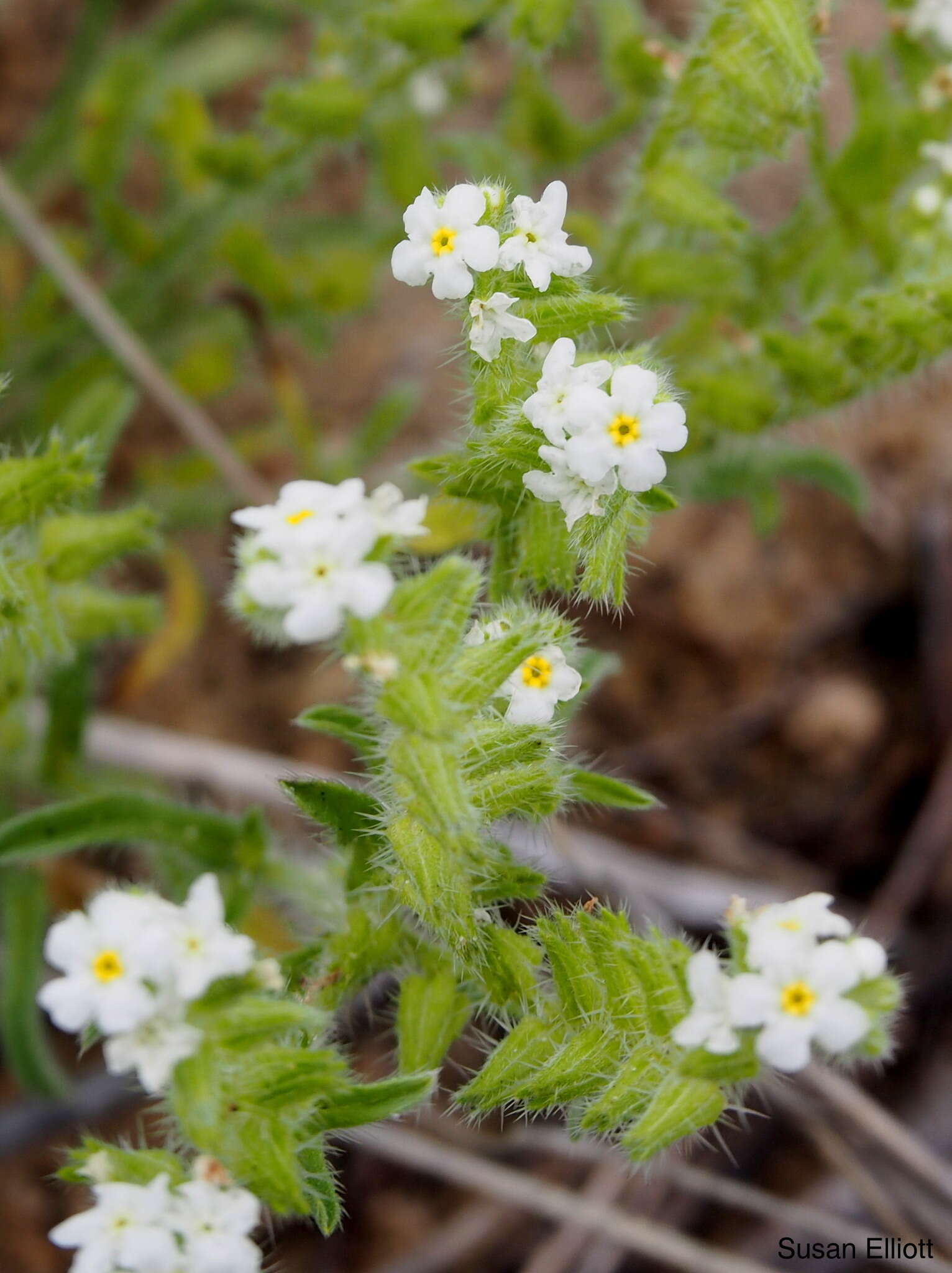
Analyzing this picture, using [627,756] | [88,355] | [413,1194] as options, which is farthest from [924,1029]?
[88,355]

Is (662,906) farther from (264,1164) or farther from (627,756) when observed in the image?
(264,1164)

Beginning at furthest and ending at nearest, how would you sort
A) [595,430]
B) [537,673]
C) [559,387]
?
1. [537,673]
2. [559,387]
3. [595,430]

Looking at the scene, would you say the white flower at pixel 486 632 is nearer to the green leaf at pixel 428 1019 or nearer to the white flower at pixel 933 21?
the green leaf at pixel 428 1019

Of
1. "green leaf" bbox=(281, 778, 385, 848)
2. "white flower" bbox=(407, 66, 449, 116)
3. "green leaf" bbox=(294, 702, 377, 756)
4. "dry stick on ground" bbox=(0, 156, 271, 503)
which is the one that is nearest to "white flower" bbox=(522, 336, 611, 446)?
"green leaf" bbox=(294, 702, 377, 756)

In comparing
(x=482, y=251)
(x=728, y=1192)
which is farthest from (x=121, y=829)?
(x=728, y=1192)

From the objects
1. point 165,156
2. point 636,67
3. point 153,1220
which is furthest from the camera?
point 165,156

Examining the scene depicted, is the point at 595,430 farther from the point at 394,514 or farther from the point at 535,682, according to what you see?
the point at 535,682

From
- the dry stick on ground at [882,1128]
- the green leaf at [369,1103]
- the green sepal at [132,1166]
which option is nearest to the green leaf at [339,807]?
the green leaf at [369,1103]
